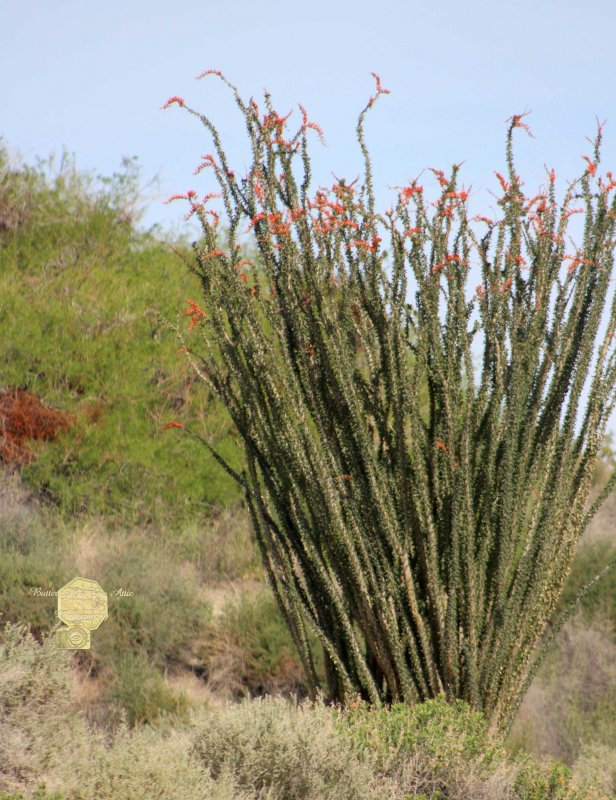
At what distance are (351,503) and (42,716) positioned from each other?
167 centimetres

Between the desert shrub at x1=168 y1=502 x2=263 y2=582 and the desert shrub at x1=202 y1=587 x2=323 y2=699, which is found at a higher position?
the desert shrub at x1=168 y1=502 x2=263 y2=582

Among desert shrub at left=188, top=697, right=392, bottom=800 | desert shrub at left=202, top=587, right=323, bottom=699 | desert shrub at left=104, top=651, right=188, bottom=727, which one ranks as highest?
desert shrub at left=188, top=697, right=392, bottom=800

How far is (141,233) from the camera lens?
45.4ft

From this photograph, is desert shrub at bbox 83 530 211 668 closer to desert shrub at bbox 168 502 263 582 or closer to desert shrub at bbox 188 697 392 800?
desert shrub at bbox 168 502 263 582

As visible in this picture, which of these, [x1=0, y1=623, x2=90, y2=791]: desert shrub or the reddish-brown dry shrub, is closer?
[x1=0, y1=623, x2=90, y2=791]: desert shrub

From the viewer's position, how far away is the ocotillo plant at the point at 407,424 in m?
4.57

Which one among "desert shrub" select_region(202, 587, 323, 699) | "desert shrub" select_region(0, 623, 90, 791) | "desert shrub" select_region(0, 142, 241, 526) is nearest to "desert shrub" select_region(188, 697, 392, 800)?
"desert shrub" select_region(0, 623, 90, 791)

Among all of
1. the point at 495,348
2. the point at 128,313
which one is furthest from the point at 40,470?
the point at 495,348

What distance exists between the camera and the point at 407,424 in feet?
15.0

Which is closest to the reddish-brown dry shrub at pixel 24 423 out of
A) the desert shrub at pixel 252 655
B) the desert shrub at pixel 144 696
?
the desert shrub at pixel 252 655

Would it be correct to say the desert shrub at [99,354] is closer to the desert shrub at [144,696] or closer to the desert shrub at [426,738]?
the desert shrub at [144,696]

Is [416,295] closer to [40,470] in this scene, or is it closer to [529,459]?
[529,459]

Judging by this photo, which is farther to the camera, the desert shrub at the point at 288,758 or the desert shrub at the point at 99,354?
the desert shrub at the point at 99,354

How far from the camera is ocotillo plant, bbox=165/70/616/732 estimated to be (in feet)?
15.0
